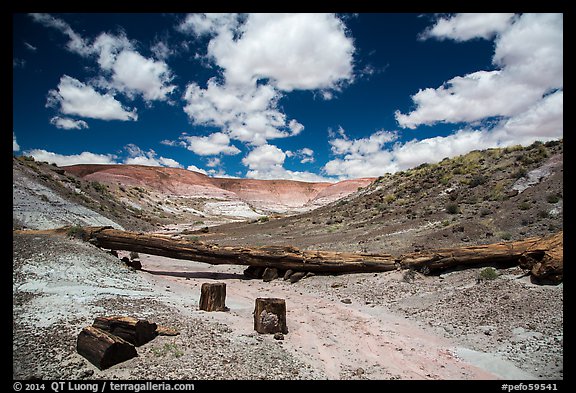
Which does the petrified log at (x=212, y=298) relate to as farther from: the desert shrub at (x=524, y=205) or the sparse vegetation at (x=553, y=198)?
the sparse vegetation at (x=553, y=198)

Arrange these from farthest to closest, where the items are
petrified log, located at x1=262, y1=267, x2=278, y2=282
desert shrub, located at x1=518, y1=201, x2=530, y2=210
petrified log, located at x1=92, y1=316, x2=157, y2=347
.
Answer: desert shrub, located at x1=518, y1=201, x2=530, y2=210 → petrified log, located at x1=262, y1=267, x2=278, y2=282 → petrified log, located at x1=92, y1=316, x2=157, y2=347

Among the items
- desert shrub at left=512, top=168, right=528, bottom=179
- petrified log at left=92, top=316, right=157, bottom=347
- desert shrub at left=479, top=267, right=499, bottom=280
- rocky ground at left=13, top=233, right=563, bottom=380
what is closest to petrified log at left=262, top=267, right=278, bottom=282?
rocky ground at left=13, top=233, right=563, bottom=380

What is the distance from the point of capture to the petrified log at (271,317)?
20.5ft

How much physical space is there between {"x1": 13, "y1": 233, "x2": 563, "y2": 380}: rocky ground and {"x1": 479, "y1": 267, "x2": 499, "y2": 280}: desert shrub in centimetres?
23

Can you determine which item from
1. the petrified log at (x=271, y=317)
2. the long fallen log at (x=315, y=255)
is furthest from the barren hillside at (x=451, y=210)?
the petrified log at (x=271, y=317)

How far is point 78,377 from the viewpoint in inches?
158

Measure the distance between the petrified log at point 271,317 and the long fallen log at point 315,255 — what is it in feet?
17.2

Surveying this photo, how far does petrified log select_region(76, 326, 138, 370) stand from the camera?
422 centimetres

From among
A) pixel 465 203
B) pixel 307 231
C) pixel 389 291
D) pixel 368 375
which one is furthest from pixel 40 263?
pixel 465 203

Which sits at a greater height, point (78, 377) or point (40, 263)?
point (40, 263)

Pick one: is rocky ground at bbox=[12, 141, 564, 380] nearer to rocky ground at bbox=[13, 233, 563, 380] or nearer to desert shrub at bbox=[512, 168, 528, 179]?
rocky ground at bbox=[13, 233, 563, 380]
